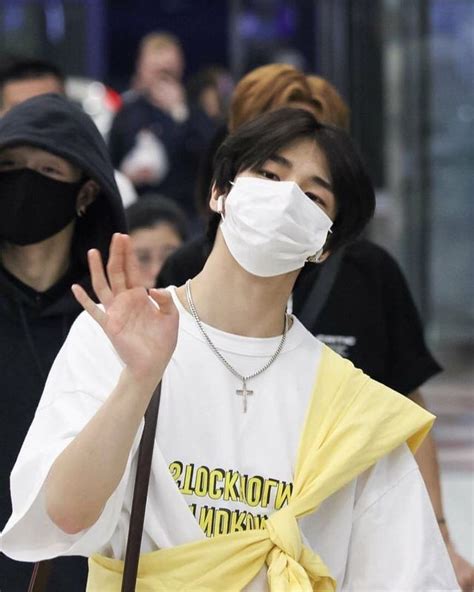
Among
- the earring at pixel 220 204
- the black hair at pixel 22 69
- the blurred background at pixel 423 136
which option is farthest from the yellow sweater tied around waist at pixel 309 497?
the blurred background at pixel 423 136

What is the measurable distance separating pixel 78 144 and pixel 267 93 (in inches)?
30.3

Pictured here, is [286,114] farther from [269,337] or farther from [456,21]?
[456,21]

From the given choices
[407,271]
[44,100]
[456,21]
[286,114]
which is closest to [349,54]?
[456,21]

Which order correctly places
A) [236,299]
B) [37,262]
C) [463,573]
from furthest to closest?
[463,573], [37,262], [236,299]

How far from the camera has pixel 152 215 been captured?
19.1 ft

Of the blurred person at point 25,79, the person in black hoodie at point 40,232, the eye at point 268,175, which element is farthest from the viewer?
the blurred person at point 25,79

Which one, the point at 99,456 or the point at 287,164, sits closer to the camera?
the point at 99,456

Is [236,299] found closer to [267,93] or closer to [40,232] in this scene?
[40,232]

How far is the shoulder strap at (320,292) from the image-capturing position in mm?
3814

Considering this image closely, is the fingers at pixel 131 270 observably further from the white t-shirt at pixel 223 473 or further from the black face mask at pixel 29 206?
the black face mask at pixel 29 206

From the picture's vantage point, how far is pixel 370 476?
2.74 m

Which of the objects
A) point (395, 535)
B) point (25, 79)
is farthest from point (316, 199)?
point (25, 79)

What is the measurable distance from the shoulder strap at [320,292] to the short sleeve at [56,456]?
1263 millimetres

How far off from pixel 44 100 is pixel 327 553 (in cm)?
142
